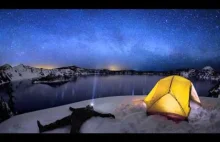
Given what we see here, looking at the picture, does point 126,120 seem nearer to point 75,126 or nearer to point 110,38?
point 75,126

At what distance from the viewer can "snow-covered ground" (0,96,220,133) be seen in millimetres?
3363

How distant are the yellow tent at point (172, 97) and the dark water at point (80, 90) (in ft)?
0.26

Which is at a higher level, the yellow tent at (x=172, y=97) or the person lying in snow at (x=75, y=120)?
the yellow tent at (x=172, y=97)

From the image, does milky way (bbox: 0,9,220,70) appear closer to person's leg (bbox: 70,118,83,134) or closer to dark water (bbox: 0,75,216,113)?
dark water (bbox: 0,75,216,113)

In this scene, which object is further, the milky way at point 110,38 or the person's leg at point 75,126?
the milky way at point 110,38

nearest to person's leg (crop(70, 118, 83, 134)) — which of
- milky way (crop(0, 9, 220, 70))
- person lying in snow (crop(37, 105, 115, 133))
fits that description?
person lying in snow (crop(37, 105, 115, 133))

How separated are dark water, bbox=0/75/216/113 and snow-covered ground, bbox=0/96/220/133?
0.08 m

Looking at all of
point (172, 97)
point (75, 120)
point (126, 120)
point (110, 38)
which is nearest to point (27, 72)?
point (75, 120)

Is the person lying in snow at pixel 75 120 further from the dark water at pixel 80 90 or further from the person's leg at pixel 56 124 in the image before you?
the dark water at pixel 80 90

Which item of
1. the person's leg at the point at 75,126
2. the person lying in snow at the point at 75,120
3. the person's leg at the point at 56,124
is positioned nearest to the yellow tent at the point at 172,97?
the person lying in snow at the point at 75,120

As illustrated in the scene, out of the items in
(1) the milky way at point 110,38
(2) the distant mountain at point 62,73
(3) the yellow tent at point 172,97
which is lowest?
(3) the yellow tent at point 172,97

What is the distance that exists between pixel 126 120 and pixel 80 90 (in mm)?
637

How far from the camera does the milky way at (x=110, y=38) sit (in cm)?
350

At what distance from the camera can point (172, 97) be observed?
3363mm
